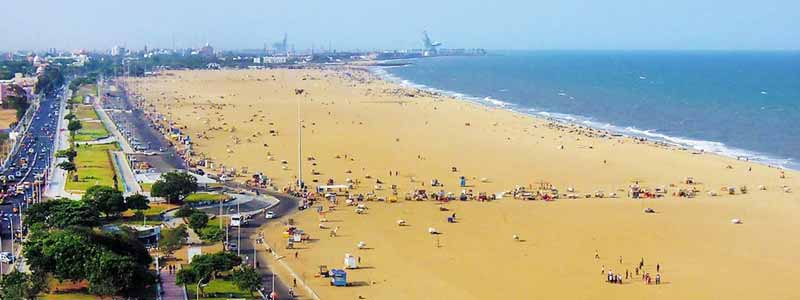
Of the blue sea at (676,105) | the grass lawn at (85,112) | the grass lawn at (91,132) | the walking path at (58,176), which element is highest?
the blue sea at (676,105)

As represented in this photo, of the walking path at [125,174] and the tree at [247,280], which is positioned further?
the walking path at [125,174]

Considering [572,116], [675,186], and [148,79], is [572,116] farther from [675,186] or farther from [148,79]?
[148,79]

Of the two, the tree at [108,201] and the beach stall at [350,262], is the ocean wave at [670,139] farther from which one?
A: the tree at [108,201]

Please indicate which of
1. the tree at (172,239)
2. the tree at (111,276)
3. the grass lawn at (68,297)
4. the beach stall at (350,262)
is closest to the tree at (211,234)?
the tree at (172,239)

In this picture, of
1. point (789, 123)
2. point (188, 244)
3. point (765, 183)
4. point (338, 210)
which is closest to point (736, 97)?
point (789, 123)

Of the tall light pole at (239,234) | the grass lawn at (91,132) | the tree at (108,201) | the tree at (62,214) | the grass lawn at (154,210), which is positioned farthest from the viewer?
the grass lawn at (91,132)

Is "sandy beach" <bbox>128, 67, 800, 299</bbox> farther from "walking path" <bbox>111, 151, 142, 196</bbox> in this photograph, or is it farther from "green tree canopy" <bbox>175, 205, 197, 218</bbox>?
"walking path" <bbox>111, 151, 142, 196</bbox>
